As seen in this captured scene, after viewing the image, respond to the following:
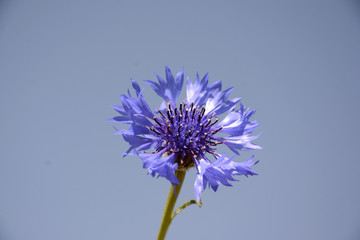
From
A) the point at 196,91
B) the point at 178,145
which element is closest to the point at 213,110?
the point at 196,91

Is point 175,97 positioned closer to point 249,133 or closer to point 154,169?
point 249,133

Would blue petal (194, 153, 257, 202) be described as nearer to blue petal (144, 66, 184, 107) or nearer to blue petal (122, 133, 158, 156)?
blue petal (122, 133, 158, 156)

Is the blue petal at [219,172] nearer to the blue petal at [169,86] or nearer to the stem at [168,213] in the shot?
the stem at [168,213]

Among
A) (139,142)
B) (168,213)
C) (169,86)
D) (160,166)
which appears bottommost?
(168,213)

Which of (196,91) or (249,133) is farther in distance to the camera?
(196,91)

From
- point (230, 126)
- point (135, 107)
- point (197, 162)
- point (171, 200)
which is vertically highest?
point (230, 126)

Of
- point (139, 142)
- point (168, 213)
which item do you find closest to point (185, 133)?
point (139, 142)

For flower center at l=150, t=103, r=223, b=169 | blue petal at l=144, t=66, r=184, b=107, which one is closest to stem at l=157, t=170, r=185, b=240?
flower center at l=150, t=103, r=223, b=169

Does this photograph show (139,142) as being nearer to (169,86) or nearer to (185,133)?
(185,133)
